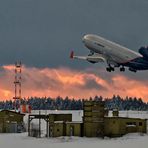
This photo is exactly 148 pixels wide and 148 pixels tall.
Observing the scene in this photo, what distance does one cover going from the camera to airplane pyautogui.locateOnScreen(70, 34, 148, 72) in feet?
375

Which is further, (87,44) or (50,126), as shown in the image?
(87,44)

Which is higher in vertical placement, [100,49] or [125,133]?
[100,49]

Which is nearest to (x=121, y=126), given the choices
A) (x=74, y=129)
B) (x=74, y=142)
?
(x=74, y=129)

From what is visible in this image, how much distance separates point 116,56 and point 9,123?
111 feet

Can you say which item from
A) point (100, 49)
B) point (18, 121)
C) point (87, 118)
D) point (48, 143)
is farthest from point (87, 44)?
point (48, 143)

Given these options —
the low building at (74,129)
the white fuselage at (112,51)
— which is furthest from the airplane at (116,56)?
the low building at (74,129)

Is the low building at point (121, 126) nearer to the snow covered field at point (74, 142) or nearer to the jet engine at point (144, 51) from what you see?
the snow covered field at point (74, 142)

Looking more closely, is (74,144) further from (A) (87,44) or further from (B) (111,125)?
(A) (87,44)

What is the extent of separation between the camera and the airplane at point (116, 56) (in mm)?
Answer: 114412

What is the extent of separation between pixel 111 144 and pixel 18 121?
1259 inches

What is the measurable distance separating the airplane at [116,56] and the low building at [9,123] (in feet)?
96.5

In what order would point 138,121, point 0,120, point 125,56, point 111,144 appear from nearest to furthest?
point 111,144
point 138,121
point 0,120
point 125,56

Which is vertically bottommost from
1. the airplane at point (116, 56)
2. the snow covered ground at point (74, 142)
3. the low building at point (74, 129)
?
the snow covered ground at point (74, 142)

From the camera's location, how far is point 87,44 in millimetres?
122312
